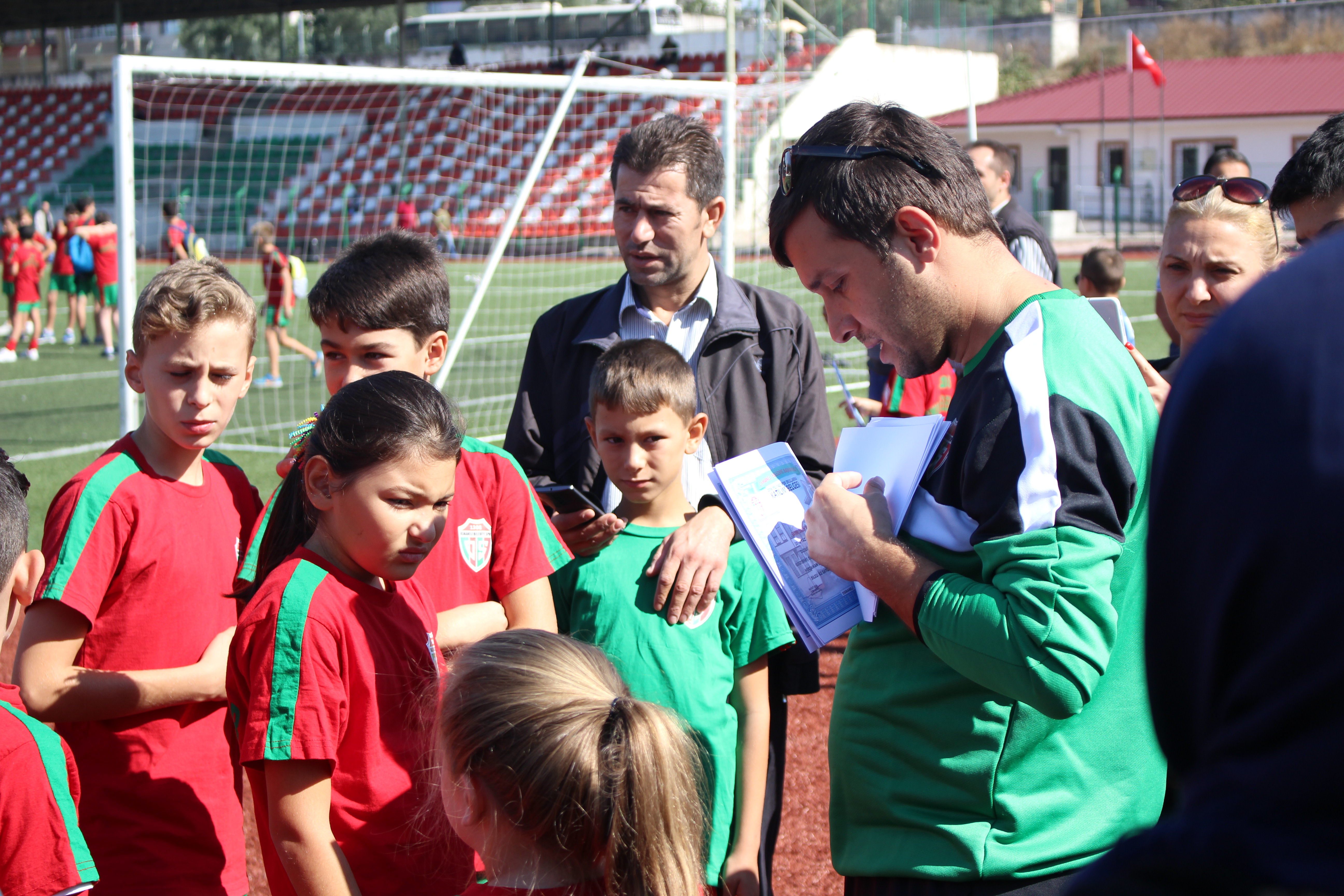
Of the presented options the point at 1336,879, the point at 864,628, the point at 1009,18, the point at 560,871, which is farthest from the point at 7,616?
the point at 1009,18

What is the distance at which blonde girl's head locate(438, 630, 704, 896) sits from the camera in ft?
5.21

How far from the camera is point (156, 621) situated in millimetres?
2482

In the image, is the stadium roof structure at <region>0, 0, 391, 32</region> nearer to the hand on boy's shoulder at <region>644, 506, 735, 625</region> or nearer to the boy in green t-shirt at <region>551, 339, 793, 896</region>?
the boy in green t-shirt at <region>551, 339, 793, 896</region>

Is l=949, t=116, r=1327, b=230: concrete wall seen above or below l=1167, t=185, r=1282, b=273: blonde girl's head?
above

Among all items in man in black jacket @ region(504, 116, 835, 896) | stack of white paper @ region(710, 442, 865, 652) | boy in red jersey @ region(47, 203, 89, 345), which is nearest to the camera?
stack of white paper @ region(710, 442, 865, 652)

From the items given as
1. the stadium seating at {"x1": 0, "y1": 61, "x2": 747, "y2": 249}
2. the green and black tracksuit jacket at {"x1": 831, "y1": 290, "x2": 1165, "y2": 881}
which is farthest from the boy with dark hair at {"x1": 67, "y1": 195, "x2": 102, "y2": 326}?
the green and black tracksuit jacket at {"x1": 831, "y1": 290, "x2": 1165, "y2": 881}

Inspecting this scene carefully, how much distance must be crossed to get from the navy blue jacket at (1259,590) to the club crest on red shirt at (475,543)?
1.94 m

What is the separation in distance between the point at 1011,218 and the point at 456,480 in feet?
14.5

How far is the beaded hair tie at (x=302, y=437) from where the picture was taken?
2.28m

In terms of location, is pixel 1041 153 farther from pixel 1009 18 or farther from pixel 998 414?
pixel 998 414

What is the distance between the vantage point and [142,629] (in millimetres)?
2461

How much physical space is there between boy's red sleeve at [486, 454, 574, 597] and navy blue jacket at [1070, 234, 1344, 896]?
75.0 inches

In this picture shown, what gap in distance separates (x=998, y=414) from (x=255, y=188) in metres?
33.9

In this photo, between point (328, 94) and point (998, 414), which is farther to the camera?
point (328, 94)
